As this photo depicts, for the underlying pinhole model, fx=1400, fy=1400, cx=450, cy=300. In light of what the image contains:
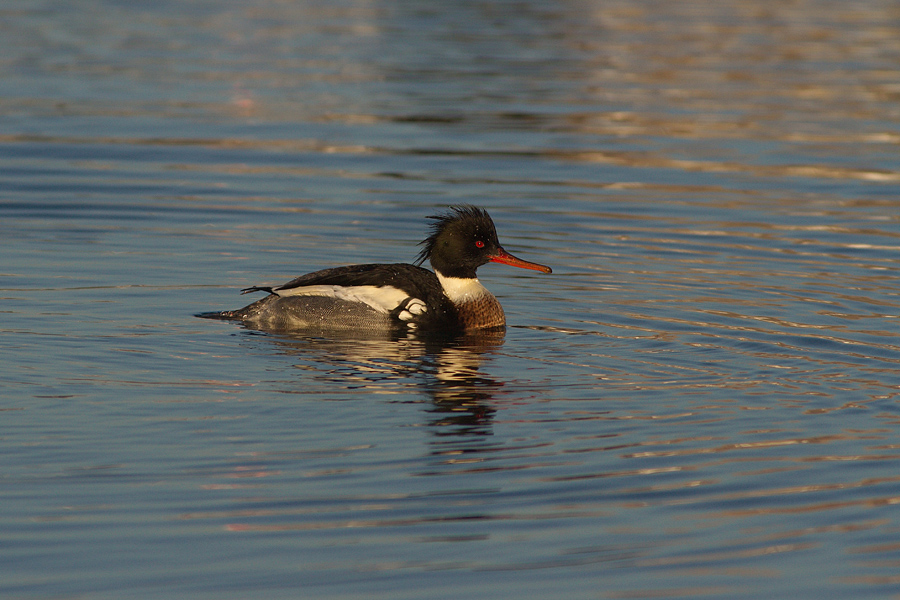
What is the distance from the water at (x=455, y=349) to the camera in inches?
280

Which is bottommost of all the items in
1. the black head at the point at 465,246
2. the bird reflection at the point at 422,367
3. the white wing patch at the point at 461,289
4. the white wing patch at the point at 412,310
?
the bird reflection at the point at 422,367

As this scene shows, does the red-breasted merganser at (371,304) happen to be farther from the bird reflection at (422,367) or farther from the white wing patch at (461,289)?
the bird reflection at (422,367)

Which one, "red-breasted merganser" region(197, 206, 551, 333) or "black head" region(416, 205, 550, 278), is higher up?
"black head" region(416, 205, 550, 278)

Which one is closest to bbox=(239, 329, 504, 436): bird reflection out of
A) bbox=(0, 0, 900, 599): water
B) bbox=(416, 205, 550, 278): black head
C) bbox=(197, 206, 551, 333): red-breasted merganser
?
bbox=(0, 0, 900, 599): water

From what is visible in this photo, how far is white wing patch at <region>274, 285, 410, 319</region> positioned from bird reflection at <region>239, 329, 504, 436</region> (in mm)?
290

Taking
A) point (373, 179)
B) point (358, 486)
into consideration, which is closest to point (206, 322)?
point (358, 486)

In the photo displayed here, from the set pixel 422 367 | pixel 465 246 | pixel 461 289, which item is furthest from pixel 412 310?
pixel 422 367

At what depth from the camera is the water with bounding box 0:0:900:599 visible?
711 cm

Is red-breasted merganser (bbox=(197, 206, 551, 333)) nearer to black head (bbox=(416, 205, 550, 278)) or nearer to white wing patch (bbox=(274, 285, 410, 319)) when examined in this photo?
white wing patch (bbox=(274, 285, 410, 319))

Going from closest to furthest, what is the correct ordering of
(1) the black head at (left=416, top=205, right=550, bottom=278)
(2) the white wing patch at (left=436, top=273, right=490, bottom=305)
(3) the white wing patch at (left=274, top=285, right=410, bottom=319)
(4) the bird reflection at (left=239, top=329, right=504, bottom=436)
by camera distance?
(4) the bird reflection at (left=239, top=329, right=504, bottom=436), (3) the white wing patch at (left=274, top=285, right=410, bottom=319), (2) the white wing patch at (left=436, top=273, right=490, bottom=305), (1) the black head at (left=416, top=205, right=550, bottom=278)

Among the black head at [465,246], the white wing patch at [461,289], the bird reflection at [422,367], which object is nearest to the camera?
the bird reflection at [422,367]

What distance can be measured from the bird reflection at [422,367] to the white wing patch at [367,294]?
11.4 inches

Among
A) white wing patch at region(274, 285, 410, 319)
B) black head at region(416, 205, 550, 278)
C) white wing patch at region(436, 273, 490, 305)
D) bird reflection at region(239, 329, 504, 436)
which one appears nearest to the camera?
bird reflection at region(239, 329, 504, 436)

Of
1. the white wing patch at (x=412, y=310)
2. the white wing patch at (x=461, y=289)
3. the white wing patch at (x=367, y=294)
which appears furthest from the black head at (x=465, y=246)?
the white wing patch at (x=367, y=294)
